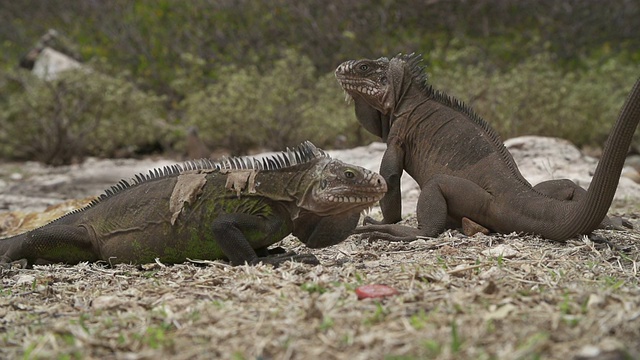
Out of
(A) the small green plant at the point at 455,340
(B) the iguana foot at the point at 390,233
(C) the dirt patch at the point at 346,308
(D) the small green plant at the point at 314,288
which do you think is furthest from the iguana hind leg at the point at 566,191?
(A) the small green plant at the point at 455,340

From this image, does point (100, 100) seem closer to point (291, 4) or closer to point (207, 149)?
point (207, 149)

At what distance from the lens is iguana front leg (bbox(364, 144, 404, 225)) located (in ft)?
18.9

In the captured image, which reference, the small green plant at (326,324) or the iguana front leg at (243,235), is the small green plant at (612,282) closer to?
the small green plant at (326,324)

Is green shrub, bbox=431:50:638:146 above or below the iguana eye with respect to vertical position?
below

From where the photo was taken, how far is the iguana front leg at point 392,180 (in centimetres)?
576

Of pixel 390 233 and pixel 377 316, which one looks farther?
pixel 390 233

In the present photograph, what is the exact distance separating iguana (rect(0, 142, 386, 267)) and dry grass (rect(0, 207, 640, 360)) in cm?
16

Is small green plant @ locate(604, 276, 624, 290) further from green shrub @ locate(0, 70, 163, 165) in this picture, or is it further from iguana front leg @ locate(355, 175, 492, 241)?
green shrub @ locate(0, 70, 163, 165)

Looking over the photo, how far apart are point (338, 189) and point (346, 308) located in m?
1.19

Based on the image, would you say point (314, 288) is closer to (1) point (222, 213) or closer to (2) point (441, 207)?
(1) point (222, 213)

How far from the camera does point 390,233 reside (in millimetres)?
5293

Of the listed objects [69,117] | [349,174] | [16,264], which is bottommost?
[69,117]

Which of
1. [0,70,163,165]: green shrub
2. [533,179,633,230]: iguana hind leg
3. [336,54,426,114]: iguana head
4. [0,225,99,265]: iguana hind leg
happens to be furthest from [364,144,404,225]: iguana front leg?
[0,70,163,165]: green shrub

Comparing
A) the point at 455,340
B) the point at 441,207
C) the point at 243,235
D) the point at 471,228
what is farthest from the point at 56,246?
the point at 455,340
